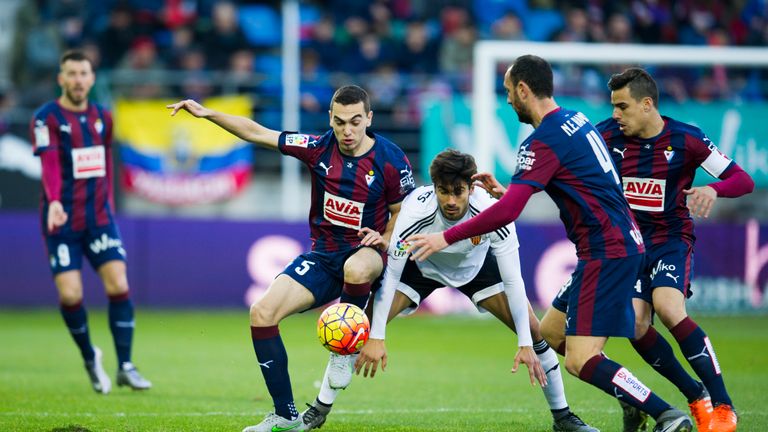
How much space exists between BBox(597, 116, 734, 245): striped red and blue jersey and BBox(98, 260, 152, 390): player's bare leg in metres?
4.36

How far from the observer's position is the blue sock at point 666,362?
23.6ft

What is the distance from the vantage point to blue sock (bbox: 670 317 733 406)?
278 inches

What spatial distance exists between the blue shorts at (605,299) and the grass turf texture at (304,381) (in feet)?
3.84

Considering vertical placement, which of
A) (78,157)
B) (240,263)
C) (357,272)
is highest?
(78,157)

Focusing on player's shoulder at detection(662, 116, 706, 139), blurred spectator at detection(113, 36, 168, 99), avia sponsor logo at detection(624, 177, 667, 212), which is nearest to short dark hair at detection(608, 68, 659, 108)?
player's shoulder at detection(662, 116, 706, 139)

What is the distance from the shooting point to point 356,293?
23.5 feet

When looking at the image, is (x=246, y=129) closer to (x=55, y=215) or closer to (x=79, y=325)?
(x=55, y=215)

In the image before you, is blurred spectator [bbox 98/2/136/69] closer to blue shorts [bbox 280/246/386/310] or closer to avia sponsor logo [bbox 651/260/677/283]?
blue shorts [bbox 280/246/386/310]

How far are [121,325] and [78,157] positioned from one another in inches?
59.4

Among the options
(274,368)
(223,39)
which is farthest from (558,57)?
(274,368)

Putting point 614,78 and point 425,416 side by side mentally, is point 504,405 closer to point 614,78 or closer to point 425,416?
point 425,416

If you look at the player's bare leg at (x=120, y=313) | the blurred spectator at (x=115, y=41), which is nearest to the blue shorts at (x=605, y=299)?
the player's bare leg at (x=120, y=313)

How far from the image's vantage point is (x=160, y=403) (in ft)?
27.5

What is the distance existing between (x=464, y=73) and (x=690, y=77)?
3.89 metres
